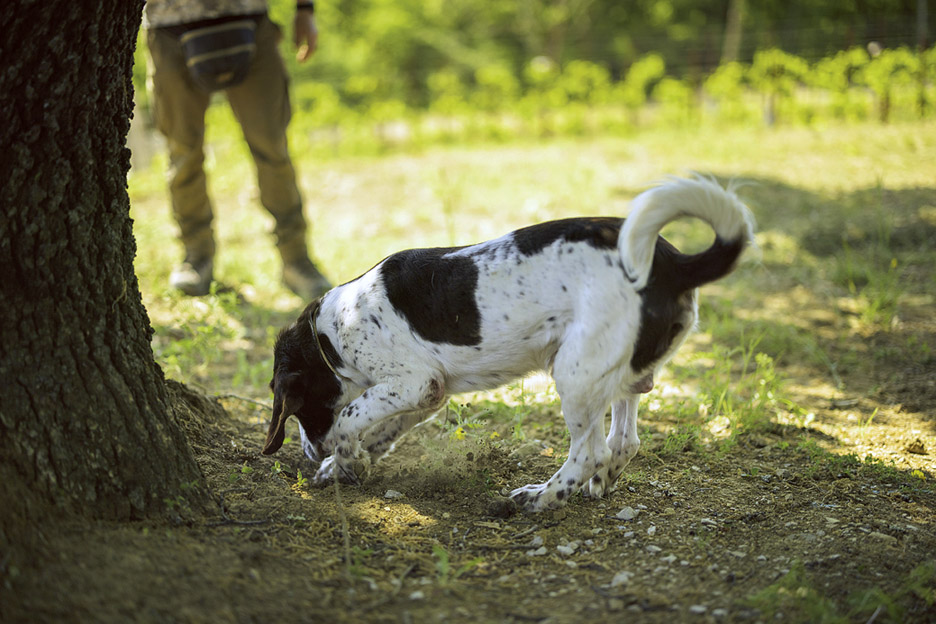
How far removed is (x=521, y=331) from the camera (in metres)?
2.73

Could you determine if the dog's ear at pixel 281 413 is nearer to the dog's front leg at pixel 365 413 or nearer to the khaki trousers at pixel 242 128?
the dog's front leg at pixel 365 413

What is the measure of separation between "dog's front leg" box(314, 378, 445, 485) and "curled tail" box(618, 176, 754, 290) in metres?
0.93

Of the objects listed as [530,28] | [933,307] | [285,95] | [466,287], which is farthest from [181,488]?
[530,28]

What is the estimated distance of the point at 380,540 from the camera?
8.31ft

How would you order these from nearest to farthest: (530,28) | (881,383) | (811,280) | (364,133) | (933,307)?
(881,383) < (933,307) < (811,280) < (364,133) < (530,28)

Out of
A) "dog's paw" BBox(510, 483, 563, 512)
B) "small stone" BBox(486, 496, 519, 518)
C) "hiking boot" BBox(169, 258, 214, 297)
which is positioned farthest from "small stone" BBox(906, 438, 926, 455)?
"hiking boot" BBox(169, 258, 214, 297)

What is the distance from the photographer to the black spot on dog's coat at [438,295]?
280 centimetres

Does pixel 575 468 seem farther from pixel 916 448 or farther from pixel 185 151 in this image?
pixel 185 151

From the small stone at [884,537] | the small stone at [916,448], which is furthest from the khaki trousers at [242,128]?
the small stone at [884,537]

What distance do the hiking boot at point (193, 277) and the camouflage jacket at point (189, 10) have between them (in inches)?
66.1

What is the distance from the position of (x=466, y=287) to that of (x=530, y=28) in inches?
854

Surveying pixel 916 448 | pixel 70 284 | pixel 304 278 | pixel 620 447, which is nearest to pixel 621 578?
pixel 620 447

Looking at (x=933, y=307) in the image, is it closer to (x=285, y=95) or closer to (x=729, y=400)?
(x=729, y=400)

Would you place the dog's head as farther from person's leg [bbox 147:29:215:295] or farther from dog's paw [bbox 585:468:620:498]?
person's leg [bbox 147:29:215:295]
